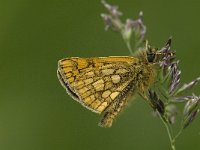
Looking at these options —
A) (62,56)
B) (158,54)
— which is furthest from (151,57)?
(62,56)

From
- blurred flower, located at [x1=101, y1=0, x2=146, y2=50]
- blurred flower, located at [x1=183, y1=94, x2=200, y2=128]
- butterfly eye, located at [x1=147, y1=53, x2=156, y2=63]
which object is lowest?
blurred flower, located at [x1=183, y1=94, x2=200, y2=128]

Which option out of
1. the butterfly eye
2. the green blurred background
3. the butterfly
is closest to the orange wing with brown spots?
the butterfly

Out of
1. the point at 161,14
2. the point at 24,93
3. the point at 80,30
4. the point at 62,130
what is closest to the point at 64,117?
the point at 62,130

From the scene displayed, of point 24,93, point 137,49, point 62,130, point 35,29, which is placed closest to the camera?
point 137,49

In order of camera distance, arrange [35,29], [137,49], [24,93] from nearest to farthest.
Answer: [137,49] < [24,93] < [35,29]

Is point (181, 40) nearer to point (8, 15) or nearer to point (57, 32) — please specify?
point (57, 32)

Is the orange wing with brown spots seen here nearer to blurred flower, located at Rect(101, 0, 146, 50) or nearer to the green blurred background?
blurred flower, located at Rect(101, 0, 146, 50)

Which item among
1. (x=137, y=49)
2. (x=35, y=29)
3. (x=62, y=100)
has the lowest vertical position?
(x=137, y=49)

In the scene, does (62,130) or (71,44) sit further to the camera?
(71,44)
